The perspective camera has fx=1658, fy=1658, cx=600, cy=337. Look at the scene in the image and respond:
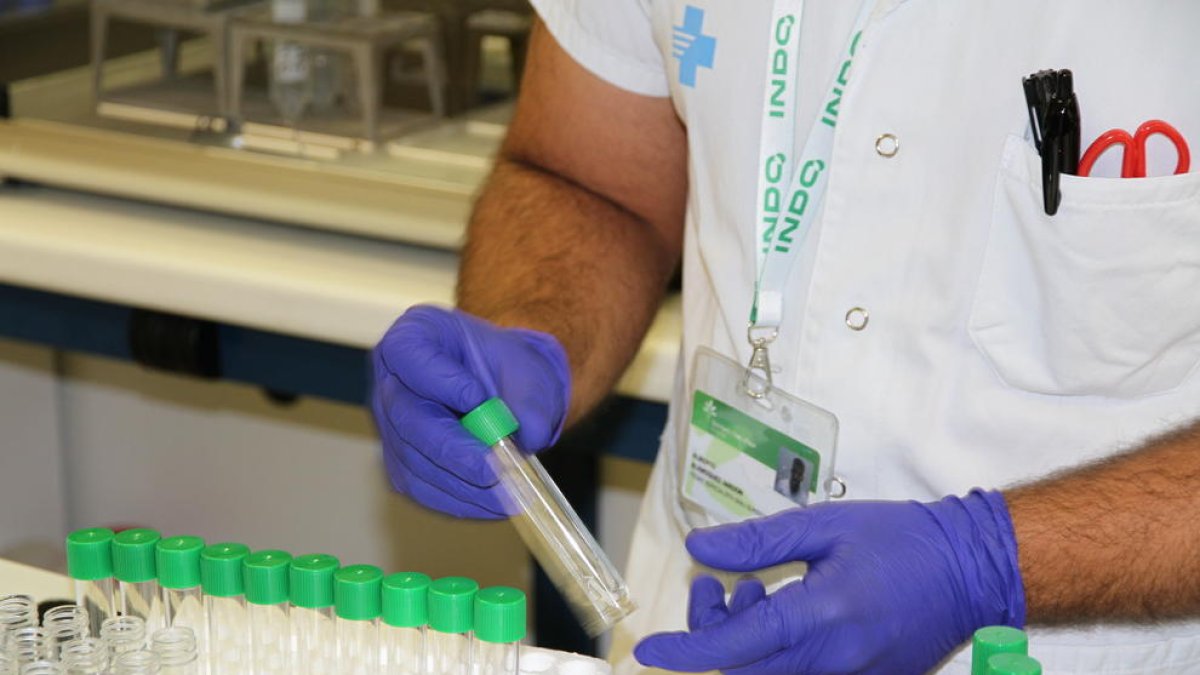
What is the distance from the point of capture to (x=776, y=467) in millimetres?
1128

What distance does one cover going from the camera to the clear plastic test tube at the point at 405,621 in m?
0.90

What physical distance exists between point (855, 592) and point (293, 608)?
320mm

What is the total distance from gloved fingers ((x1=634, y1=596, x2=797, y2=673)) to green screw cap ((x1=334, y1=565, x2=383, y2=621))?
15 cm

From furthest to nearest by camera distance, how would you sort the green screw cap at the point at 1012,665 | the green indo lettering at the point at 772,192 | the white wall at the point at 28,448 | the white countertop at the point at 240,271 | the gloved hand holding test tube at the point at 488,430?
the white wall at the point at 28,448 → the white countertop at the point at 240,271 → the green indo lettering at the point at 772,192 → the gloved hand holding test tube at the point at 488,430 → the green screw cap at the point at 1012,665

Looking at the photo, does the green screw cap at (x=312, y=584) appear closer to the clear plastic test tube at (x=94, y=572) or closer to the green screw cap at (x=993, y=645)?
the clear plastic test tube at (x=94, y=572)

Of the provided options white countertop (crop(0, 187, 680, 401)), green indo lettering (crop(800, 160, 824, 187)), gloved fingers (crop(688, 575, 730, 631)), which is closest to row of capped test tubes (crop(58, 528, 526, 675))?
gloved fingers (crop(688, 575, 730, 631))

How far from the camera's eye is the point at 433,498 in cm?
110

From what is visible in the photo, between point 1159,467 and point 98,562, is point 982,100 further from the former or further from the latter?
point 98,562

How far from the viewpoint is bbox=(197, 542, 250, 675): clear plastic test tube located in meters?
0.95

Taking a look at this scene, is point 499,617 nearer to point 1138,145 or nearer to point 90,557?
point 90,557

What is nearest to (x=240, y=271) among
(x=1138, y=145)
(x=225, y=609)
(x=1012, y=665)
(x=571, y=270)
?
(x=571, y=270)

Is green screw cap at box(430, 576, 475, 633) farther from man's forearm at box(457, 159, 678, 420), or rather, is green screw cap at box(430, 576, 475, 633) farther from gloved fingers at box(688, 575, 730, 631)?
man's forearm at box(457, 159, 678, 420)

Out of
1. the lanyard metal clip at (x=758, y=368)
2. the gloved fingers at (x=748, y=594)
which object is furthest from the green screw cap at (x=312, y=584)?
the lanyard metal clip at (x=758, y=368)

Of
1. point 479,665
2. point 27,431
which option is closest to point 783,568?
point 479,665
